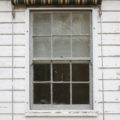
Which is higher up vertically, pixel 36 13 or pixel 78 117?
pixel 36 13

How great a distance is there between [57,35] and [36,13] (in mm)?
580

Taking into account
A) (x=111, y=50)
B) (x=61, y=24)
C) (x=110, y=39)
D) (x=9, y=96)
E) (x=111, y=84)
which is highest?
(x=61, y=24)

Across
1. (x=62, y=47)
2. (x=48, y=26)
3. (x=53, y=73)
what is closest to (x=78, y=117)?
(x=53, y=73)

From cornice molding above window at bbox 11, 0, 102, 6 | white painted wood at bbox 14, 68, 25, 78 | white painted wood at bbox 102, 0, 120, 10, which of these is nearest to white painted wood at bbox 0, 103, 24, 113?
white painted wood at bbox 14, 68, 25, 78

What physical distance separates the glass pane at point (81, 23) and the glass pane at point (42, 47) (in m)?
0.54

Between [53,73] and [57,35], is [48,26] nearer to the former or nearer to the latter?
[57,35]

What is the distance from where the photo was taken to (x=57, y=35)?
227 inches

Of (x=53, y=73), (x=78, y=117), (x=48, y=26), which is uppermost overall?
(x=48, y=26)

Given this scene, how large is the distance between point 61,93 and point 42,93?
36 cm

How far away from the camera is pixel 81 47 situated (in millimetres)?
5754

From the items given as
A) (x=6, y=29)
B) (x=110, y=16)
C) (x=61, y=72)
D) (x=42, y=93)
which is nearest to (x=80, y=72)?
(x=61, y=72)

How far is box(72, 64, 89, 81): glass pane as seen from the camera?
5746 mm

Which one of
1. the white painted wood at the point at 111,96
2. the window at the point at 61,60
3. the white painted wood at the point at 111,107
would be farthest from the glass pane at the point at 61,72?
the white painted wood at the point at 111,107

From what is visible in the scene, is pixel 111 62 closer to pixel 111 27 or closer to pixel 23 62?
pixel 111 27
